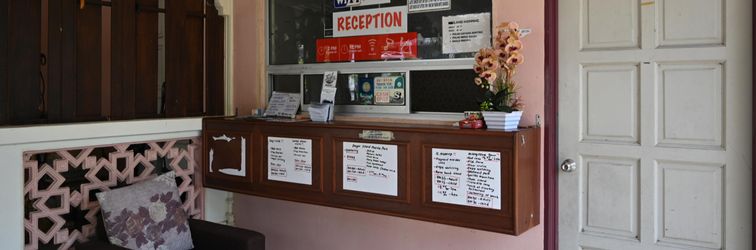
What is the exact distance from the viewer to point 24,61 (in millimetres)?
2982

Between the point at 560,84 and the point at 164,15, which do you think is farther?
the point at 164,15

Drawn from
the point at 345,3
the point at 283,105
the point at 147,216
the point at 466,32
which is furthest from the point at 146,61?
the point at 466,32

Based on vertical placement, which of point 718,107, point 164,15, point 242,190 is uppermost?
point 164,15

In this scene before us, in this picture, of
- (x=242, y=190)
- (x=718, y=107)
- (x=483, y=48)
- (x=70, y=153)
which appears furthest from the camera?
(x=242, y=190)

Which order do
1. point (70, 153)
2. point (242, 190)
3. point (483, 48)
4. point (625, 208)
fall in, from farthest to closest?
point (242, 190), point (70, 153), point (483, 48), point (625, 208)

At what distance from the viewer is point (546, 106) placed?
112 inches

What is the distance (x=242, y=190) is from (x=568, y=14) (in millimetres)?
2068

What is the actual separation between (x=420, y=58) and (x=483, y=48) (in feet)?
1.27

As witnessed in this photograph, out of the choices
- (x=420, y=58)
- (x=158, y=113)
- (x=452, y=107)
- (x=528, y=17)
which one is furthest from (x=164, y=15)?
(x=528, y=17)

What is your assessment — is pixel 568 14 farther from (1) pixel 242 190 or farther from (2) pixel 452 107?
(1) pixel 242 190

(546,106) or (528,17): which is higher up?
(528,17)

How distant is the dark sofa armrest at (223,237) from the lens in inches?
122

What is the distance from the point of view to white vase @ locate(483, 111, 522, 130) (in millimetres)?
2662

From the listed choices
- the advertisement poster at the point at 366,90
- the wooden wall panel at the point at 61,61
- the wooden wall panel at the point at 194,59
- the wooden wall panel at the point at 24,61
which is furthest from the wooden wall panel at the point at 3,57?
the advertisement poster at the point at 366,90
